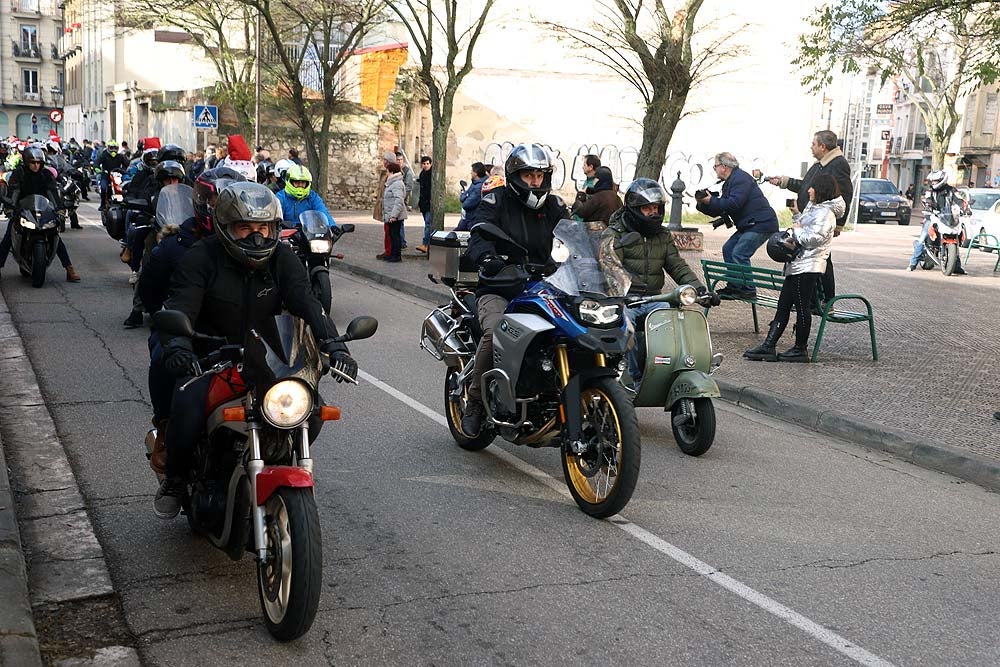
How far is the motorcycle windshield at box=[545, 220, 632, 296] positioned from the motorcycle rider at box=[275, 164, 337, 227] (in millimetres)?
5900

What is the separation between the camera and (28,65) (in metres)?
92.8

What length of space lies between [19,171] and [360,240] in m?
9.06

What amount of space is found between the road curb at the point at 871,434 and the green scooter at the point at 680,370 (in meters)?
1.20

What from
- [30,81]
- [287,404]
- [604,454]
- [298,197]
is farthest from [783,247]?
[30,81]

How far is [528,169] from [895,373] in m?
5.07

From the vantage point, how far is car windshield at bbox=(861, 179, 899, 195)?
41.6m

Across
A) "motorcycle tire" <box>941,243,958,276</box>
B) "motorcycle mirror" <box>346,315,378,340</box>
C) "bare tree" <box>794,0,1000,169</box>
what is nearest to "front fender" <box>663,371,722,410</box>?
"motorcycle mirror" <box>346,315,378,340</box>

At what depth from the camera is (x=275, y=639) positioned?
4.00 metres

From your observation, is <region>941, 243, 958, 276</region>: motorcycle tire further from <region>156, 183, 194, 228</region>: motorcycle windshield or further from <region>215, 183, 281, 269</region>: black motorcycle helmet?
<region>215, 183, 281, 269</region>: black motorcycle helmet

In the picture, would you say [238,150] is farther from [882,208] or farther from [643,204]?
[882,208]

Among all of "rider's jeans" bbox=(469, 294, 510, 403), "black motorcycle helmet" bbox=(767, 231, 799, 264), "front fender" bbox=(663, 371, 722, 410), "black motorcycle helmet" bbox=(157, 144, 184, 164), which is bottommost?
"front fender" bbox=(663, 371, 722, 410)

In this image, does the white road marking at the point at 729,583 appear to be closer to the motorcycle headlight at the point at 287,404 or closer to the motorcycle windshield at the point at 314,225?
the motorcycle headlight at the point at 287,404

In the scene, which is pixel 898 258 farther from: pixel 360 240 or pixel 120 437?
pixel 120 437

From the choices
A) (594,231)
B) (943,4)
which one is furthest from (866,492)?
(943,4)
